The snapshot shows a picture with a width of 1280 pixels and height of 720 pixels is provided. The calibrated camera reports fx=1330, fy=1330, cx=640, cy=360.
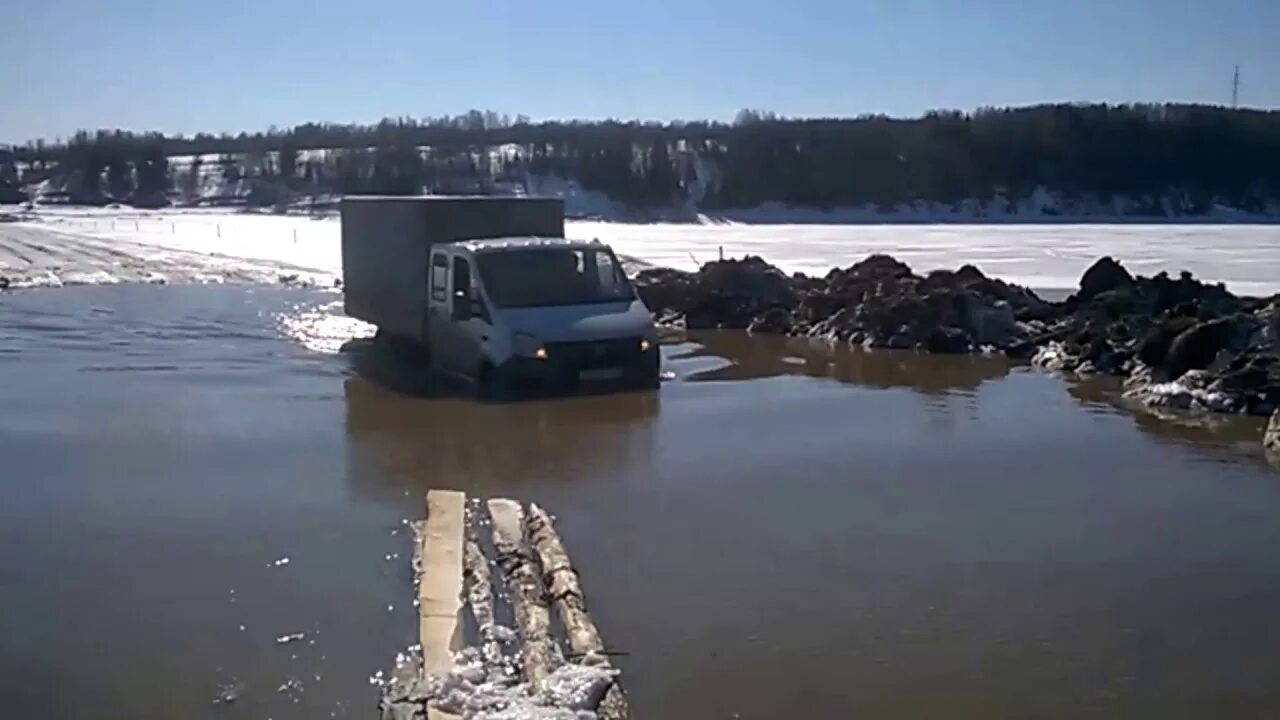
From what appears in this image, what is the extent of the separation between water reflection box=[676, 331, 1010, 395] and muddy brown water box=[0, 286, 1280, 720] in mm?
820

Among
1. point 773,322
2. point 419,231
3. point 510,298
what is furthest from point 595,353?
point 773,322

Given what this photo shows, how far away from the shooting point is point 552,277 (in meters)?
16.3

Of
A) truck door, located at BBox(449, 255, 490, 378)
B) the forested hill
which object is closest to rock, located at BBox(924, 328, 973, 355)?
truck door, located at BBox(449, 255, 490, 378)

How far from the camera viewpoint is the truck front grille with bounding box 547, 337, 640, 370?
602 inches

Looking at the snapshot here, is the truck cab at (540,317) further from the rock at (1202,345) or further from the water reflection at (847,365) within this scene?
the rock at (1202,345)

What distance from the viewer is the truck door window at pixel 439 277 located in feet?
55.6

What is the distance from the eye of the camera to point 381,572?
837cm

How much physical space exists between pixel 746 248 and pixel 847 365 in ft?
106

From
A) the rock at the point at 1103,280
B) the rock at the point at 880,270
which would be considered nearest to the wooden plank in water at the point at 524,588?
the rock at the point at 1103,280

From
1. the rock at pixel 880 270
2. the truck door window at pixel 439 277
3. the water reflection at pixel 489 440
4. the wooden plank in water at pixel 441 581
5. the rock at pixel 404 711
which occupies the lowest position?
the water reflection at pixel 489 440

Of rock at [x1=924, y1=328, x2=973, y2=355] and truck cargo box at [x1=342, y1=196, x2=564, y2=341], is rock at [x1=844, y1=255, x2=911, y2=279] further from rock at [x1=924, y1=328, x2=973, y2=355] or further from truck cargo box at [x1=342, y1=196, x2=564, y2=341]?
truck cargo box at [x1=342, y1=196, x2=564, y2=341]

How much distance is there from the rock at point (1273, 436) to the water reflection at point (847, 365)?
14.4 ft

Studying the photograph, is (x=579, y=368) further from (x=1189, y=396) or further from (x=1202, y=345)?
(x=1202, y=345)

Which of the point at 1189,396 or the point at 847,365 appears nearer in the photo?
the point at 1189,396
